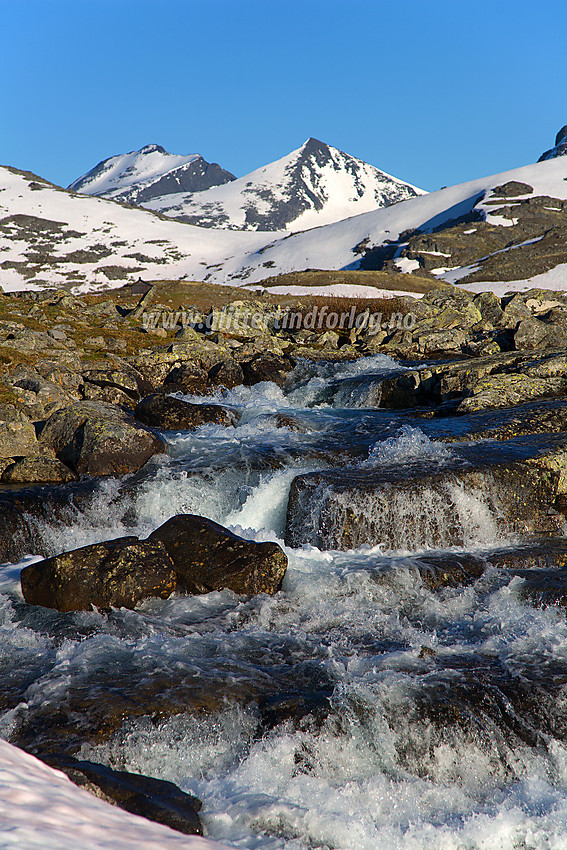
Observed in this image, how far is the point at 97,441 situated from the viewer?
55.5 ft

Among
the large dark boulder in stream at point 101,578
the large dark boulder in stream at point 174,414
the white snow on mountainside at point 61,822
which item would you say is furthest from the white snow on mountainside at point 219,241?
the white snow on mountainside at point 61,822

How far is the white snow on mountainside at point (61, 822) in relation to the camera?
79.9 inches

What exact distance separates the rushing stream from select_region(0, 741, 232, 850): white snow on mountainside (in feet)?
11.3

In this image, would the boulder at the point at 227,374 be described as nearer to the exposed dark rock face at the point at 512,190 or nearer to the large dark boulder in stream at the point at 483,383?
the large dark boulder in stream at the point at 483,383

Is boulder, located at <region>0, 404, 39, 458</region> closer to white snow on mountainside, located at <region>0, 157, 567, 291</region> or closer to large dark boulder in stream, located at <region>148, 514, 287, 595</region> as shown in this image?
large dark boulder in stream, located at <region>148, 514, 287, 595</region>

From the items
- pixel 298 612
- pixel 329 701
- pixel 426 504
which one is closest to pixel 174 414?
pixel 426 504

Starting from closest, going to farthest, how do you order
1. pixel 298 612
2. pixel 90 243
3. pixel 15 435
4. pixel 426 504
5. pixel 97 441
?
pixel 298 612, pixel 426 504, pixel 15 435, pixel 97 441, pixel 90 243

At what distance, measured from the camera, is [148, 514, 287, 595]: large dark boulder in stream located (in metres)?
10.8

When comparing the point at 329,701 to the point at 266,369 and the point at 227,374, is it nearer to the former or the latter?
the point at 227,374

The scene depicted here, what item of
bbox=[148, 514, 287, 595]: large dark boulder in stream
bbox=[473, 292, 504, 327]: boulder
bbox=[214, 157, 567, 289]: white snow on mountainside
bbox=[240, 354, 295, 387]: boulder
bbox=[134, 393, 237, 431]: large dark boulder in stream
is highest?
bbox=[214, 157, 567, 289]: white snow on mountainside

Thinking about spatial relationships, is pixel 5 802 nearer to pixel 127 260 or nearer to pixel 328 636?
pixel 328 636

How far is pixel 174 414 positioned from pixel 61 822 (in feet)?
64.8

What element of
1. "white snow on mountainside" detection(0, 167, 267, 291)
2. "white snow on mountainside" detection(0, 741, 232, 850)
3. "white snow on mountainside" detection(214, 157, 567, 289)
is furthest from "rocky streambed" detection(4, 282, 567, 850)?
"white snow on mountainside" detection(0, 167, 267, 291)

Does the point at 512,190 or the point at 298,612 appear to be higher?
the point at 512,190
